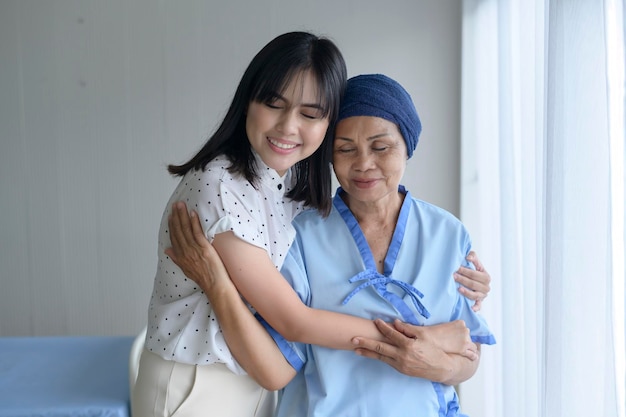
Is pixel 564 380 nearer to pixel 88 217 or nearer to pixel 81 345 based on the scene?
pixel 81 345

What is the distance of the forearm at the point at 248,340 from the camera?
1367 millimetres

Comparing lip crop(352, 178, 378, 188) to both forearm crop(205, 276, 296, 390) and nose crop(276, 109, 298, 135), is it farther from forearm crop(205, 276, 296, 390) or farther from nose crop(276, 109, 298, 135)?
forearm crop(205, 276, 296, 390)

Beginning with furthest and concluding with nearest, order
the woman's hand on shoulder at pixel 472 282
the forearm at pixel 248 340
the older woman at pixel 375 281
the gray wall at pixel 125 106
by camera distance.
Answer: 1. the gray wall at pixel 125 106
2. the woman's hand on shoulder at pixel 472 282
3. the older woman at pixel 375 281
4. the forearm at pixel 248 340

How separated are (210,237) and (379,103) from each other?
48cm

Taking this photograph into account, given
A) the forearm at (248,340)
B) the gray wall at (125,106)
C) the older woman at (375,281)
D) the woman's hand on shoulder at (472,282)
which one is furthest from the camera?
the gray wall at (125,106)

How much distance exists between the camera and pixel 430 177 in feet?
10.4

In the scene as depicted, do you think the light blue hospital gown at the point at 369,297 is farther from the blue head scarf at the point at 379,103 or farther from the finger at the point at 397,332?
the blue head scarf at the point at 379,103

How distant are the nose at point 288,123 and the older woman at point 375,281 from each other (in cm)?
15

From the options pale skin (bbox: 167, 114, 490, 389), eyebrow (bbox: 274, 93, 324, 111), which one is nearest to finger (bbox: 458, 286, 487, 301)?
pale skin (bbox: 167, 114, 490, 389)

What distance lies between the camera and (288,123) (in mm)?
1412

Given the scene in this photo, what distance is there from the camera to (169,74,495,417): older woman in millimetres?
1468

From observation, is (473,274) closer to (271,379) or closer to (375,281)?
(375,281)

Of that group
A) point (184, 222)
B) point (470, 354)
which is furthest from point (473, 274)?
point (184, 222)

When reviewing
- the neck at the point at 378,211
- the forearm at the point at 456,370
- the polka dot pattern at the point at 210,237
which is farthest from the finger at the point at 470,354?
the polka dot pattern at the point at 210,237
